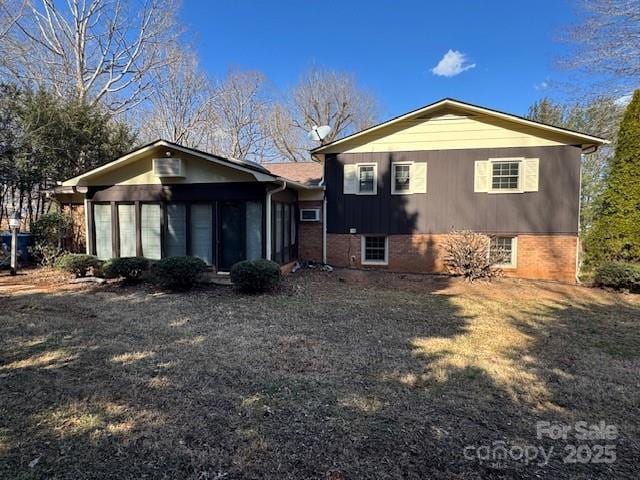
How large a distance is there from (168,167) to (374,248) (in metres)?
6.65

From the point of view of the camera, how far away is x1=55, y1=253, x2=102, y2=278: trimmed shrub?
8938 millimetres

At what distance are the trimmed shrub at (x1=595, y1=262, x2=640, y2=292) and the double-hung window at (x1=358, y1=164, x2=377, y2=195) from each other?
651cm

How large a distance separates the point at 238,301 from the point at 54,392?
13.5ft

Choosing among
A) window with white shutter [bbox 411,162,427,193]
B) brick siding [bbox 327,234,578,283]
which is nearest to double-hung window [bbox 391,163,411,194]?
window with white shutter [bbox 411,162,427,193]

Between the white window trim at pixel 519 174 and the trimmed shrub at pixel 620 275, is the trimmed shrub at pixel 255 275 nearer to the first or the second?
the white window trim at pixel 519 174

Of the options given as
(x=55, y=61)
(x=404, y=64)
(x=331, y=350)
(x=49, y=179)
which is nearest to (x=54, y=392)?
(x=331, y=350)

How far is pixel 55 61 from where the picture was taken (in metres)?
17.5

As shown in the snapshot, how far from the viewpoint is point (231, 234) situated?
30.4 ft

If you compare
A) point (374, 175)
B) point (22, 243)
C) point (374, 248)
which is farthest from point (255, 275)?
point (22, 243)

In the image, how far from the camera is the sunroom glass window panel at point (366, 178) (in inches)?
458

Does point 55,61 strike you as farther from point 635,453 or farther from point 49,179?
point 635,453

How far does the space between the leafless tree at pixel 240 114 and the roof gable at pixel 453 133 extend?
1612 cm

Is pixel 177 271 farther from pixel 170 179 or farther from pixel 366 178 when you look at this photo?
pixel 366 178

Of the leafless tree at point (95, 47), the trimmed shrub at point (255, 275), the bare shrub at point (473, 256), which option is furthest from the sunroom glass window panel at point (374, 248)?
the leafless tree at point (95, 47)
